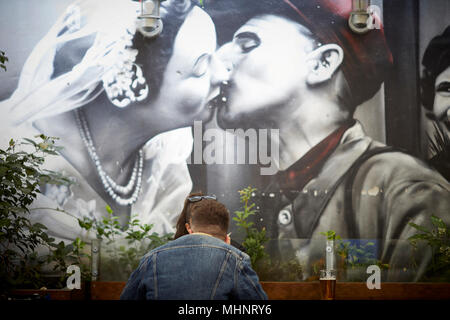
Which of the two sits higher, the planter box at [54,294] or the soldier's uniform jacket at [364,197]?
the soldier's uniform jacket at [364,197]

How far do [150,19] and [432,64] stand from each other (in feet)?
7.16

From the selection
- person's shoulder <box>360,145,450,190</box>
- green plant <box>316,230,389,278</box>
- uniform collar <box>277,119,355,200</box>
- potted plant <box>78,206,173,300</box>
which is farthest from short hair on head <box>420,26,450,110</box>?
potted plant <box>78,206,173,300</box>

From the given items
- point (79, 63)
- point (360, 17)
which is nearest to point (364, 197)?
point (360, 17)

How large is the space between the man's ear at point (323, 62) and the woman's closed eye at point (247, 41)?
0.43 meters

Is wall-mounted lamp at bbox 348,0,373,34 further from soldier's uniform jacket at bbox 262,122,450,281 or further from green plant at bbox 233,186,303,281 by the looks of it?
green plant at bbox 233,186,303,281

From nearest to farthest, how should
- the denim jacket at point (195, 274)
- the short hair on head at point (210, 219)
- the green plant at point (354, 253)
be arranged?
the denim jacket at point (195, 274) → the short hair on head at point (210, 219) → the green plant at point (354, 253)

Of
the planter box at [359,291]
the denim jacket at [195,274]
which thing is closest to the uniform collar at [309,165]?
the planter box at [359,291]

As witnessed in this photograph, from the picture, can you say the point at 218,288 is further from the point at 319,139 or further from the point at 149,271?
the point at 319,139

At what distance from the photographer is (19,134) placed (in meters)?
4.54

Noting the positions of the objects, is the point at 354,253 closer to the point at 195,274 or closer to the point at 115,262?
the point at 115,262

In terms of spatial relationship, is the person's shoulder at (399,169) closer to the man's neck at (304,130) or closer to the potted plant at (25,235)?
the man's neck at (304,130)

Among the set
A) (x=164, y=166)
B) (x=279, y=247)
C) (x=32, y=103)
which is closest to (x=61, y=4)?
(x=32, y=103)

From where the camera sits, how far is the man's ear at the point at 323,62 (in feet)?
14.6

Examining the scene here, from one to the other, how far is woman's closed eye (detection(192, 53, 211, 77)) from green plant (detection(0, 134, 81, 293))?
1.21 m
